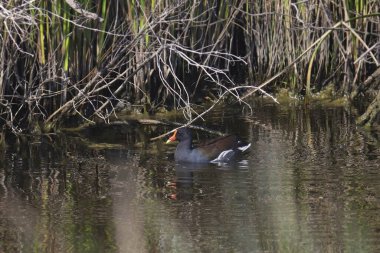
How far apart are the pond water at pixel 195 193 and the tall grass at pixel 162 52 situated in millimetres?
470

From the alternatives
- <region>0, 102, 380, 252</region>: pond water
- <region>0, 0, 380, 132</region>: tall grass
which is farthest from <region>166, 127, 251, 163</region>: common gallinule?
<region>0, 0, 380, 132</region>: tall grass

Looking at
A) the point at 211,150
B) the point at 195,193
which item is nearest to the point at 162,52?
the point at 211,150

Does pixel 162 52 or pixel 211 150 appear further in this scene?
pixel 162 52

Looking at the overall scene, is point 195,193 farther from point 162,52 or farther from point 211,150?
point 162,52

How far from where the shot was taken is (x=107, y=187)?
8.34 meters

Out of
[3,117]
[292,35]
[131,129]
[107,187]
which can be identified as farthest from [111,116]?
[107,187]

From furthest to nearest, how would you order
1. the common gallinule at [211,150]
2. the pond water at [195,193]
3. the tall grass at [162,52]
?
the tall grass at [162,52], the common gallinule at [211,150], the pond water at [195,193]

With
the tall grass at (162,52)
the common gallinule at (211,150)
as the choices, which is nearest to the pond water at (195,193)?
the common gallinule at (211,150)

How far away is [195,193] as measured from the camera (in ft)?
26.6

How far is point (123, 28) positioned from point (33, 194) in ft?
10.3

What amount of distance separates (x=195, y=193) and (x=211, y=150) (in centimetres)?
150

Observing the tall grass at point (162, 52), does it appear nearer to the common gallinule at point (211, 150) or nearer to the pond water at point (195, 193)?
the common gallinule at point (211, 150)

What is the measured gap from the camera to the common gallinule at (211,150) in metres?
9.42

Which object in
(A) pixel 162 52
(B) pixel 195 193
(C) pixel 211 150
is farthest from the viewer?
(A) pixel 162 52
